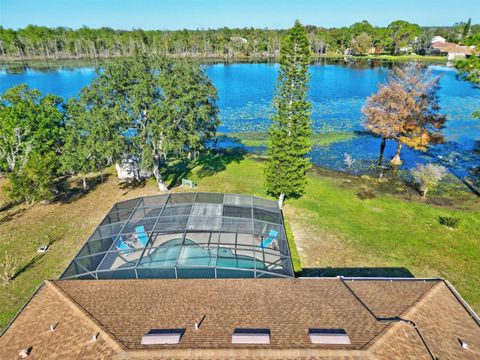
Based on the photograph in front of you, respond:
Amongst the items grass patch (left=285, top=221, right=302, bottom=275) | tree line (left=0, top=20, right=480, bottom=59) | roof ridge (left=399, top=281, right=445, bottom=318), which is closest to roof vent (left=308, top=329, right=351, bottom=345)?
roof ridge (left=399, top=281, right=445, bottom=318)

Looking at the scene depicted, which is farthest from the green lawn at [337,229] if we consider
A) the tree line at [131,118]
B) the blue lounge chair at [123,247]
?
the blue lounge chair at [123,247]

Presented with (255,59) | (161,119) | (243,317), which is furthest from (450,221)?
(255,59)

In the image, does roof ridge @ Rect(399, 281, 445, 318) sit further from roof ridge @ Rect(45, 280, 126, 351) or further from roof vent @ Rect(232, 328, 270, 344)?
roof ridge @ Rect(45, 280, 126, 351)

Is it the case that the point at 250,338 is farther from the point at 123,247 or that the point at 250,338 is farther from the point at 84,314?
the point at 123,247

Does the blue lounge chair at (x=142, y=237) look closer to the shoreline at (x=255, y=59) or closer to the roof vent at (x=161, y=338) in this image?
the roof vent at (x=161, y=338)

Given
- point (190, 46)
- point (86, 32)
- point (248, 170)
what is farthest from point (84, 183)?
point (86, 32)

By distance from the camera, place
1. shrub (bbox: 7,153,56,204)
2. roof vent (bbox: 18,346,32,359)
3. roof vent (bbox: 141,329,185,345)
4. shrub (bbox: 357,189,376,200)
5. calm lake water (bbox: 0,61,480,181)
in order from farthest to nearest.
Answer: calm lake water (bbox: 0,61,480,181)
shrub (bbox: 357,189,376,200)
shrub (bbox: 7,153,56,204)
roof vent (bbox: 18,346,32,359)
roof vent (bbox: 141,329,185,345)
